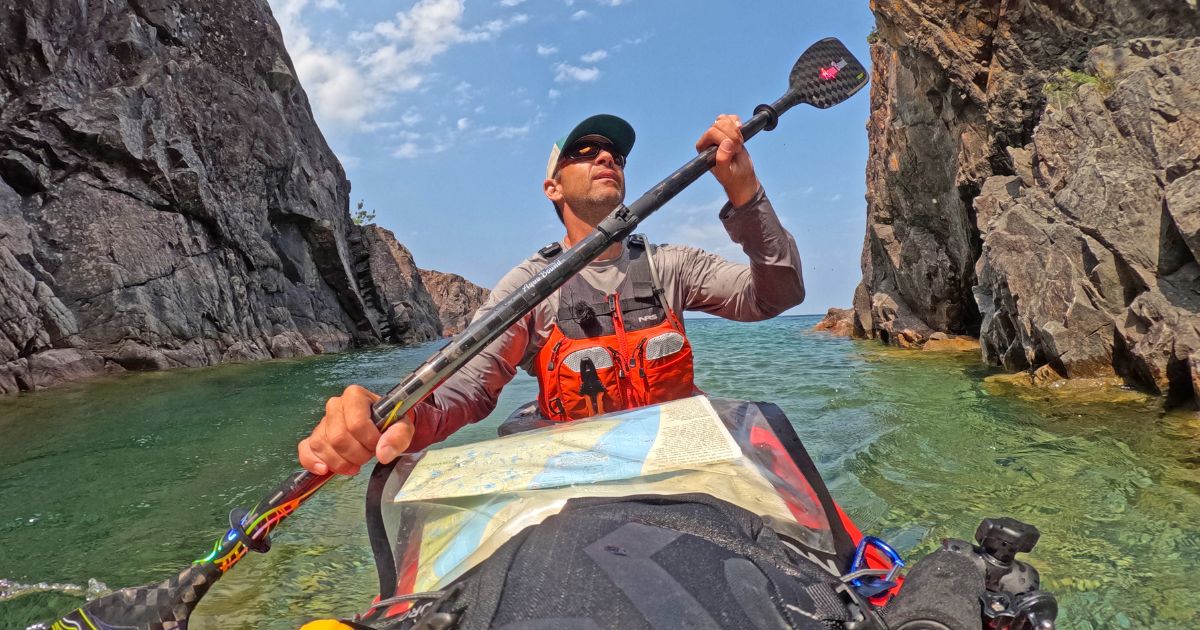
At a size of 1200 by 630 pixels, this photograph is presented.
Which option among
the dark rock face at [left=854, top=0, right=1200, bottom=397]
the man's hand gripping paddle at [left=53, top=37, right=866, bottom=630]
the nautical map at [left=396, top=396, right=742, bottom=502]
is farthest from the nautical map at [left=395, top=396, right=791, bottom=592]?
the dark rock face at [left=854, top=0, right=1200, bottom=397]

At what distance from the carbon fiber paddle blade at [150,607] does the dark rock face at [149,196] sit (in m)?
12.8

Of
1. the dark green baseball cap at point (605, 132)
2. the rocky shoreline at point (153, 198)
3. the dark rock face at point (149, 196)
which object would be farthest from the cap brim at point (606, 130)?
the dark rock face at point (149, 196)

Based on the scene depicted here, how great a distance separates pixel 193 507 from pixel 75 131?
659 inches

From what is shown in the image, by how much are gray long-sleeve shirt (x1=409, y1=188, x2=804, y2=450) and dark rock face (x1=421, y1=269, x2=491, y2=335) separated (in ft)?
203

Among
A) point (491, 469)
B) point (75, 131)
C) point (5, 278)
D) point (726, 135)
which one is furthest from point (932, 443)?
point (75, 131)

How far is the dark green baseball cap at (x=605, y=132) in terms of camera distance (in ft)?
→ 9.41

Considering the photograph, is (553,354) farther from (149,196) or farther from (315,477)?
(149,196)

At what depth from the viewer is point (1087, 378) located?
8172 millimetres

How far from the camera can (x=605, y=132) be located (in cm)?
292

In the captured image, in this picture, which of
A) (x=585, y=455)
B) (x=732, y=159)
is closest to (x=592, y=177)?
(x=732, y=159)

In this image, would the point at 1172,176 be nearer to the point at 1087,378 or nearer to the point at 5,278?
the point at 1087,378

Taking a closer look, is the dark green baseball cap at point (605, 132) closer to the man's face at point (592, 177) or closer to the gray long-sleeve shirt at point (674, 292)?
the man's face at point (592, 177)

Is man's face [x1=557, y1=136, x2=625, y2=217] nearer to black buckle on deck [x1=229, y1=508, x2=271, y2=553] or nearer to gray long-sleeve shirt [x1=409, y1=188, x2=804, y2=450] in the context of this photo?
gray long-sleeve shirt [x1=409, y1=188, x2=804, y2=450]

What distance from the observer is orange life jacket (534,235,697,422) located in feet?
8.85
